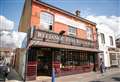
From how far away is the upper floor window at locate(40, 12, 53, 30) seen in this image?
44.4ft

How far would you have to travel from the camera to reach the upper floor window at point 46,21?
1353 cm

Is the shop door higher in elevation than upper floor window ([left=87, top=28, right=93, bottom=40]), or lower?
lower

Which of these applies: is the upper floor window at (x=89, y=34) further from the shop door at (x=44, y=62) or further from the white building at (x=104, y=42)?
the shop door at (x=44, y=62)

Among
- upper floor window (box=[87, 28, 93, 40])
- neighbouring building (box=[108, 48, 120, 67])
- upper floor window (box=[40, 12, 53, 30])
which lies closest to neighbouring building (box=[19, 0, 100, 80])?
upper floor window (box=[40, 12, 53, 30])

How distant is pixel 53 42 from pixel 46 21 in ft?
8.36

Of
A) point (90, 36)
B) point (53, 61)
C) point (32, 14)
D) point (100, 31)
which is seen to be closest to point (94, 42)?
point (90, 36)

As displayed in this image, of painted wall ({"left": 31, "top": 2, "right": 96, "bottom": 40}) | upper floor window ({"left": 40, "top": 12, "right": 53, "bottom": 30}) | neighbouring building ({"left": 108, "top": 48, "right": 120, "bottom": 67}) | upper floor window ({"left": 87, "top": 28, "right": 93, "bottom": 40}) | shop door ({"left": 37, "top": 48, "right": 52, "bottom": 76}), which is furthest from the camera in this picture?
neighbouring building ({"left": 108, "top": 48, "right": 120, "bottom": 67})

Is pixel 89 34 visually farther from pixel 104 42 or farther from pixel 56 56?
pixel 56 56

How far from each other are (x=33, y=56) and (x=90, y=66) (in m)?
9.44

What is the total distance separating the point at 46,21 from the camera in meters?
13.9

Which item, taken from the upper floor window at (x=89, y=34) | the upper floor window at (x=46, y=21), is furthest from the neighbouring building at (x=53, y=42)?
the upper floor window at (x=89, y=34)

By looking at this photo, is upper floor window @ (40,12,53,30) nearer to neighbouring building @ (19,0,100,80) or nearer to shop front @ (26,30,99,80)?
neighbouring building @ (19,0,100,80)

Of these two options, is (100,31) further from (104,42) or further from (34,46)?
(34,46)

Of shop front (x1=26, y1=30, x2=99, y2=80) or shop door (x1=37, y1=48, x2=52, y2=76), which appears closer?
shop front (x1=26, y1=30, x2=99, y2=80)
